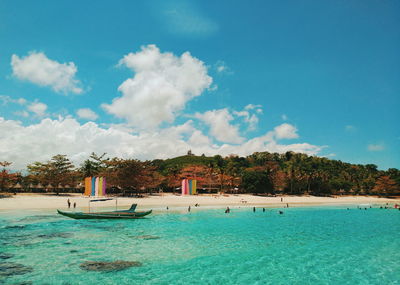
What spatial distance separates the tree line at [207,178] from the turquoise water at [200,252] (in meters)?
31.5

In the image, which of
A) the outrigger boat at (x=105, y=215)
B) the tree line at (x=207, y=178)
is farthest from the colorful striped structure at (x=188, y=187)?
the outrigger boat at (x=105, y=215)

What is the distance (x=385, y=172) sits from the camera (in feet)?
407

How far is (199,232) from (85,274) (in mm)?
15285

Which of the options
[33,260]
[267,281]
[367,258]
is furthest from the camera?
[367,258]

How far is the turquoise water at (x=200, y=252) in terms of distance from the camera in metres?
15.5

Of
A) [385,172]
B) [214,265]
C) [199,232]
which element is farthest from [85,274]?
[385,172]

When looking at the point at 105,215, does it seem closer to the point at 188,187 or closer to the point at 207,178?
the point at 188,187

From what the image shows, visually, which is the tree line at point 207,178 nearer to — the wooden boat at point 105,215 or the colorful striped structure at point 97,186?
the colorful striped structure at point 97,186

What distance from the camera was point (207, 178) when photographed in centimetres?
8956

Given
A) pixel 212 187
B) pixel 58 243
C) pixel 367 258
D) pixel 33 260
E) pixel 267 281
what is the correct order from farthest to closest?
pixel 212 187 < pixel 58 243 < pixel 367 258 < pixel 33 260 < pixel 267 281

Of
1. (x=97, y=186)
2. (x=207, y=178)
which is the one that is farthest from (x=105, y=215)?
(x=207, y=178)

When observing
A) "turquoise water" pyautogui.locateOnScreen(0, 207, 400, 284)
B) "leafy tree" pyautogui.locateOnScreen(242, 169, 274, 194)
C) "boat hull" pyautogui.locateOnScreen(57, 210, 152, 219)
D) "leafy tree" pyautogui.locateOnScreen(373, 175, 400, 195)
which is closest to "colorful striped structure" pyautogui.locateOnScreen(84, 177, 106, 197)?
"boat hull" pyautogui.locateOnScreen(57, 210, 152, 219)

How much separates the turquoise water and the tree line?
31546 mm

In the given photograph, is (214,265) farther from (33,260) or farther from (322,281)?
(33,260)
